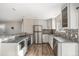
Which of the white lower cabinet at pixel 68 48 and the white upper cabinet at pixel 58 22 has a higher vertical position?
the white upper cabinet at pixel 58 22

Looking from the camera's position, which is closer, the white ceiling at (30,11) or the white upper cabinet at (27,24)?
the white ceiling at (30,11)

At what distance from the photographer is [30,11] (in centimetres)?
342

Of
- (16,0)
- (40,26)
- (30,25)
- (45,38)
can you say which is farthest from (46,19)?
(16,0)

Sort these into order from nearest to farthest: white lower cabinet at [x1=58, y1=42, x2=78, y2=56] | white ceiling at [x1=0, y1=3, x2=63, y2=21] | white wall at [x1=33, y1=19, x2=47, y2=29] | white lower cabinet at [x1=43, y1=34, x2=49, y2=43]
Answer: white lower cabinet at [x1=58, y1=42, x2=78, y2=56] < white ceiling at [x1=0, y1=3, x2=63, y2=21] < white wall at [x1=33, y1=19, x2=47, y2=29] < white lower cabinet at [x1=43, y1=34, x2=49, y2=43]

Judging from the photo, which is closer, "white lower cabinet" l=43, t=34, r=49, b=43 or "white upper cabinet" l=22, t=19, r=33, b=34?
"white upper cabinet" l=22, t=19, r=33, b=34

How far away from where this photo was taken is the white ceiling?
2971mm

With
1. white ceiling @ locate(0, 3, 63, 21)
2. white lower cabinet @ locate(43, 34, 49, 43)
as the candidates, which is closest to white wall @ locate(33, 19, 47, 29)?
white ceiling @ locate(0, 3, 63, 21)

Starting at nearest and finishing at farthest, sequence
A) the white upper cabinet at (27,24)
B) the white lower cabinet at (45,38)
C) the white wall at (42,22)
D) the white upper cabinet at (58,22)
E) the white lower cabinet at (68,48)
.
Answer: the white lower cabinet at (68,48)
the white upper cabinet at (27,24)
the white wall at (42,22)
the white upper cabinet at (58,22)
the white lower cabinet at (45,38)

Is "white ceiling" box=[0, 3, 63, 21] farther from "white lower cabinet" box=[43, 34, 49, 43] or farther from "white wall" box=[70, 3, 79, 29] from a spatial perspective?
"white lower cabinet" box=[43, 34, 49, 43]

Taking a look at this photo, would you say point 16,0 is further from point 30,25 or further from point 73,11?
point 30,25

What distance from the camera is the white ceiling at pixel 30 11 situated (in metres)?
2.97

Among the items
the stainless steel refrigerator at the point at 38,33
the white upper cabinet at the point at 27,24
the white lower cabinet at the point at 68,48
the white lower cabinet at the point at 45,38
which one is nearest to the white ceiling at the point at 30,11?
the white upper cabinet at the point at 27,24

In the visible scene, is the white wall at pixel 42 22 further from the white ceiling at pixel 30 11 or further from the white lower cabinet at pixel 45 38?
the white lower cabinet at pixel 45 38

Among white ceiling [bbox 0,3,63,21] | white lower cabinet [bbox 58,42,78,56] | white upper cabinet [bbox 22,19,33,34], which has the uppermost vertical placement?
white ceiling [bbox 0,3,63,21]
